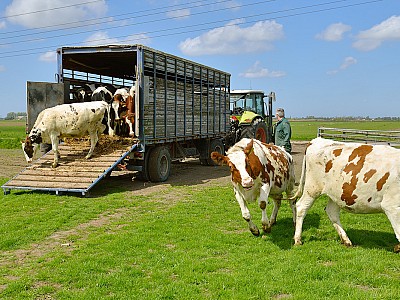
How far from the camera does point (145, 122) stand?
41.0 ft

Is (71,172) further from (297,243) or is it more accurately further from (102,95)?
(297,243)

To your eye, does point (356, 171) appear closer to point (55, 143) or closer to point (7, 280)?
point (7, 280)

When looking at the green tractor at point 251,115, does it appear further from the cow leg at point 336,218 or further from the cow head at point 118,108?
the cow leg at point 336,218

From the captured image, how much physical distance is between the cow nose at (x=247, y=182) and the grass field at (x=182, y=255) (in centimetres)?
100

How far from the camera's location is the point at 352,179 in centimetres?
632

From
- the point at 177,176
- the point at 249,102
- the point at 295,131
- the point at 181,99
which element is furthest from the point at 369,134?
the point at 295,131

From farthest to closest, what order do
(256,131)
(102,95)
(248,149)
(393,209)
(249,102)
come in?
1. (249,102)
2. (256,131)
3. (102,95)
4. (248,149)
5. (393,209)

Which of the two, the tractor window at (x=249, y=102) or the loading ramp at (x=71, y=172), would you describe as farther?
the tractor window at (x=249, y=102)

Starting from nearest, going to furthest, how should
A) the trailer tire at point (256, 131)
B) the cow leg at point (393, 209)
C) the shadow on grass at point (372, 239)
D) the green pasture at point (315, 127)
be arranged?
1. the cow leg at point (393, 209)
2. the shadow on grass at point (372, 239)
3. the trailer tire at point (256, 131)
4. the green pasture at point (315, 127)

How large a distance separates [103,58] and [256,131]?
803 centimetres

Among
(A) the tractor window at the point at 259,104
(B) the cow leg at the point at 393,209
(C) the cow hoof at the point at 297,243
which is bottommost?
(C) the cow hoof at the point at 297,243

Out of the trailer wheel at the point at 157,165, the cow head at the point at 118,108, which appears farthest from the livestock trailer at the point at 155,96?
the cow head at the point at 118,108

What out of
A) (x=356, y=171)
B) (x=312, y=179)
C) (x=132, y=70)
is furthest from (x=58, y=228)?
(x=132, y=70)

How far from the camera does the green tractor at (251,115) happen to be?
20.4m
